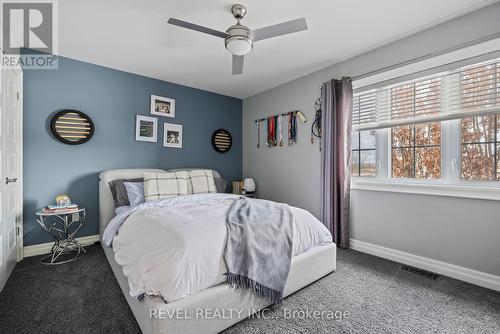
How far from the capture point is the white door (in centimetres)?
213

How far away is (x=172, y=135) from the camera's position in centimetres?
394

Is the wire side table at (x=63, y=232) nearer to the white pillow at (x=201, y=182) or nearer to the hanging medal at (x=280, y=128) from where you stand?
the white pillow at (x=201, y=182)

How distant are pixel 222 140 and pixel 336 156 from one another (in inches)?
87.0

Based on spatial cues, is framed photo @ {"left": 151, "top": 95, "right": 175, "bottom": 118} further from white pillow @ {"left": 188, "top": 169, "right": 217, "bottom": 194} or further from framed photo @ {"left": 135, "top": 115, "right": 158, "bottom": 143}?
white pillow @ {"left": 188, "top": 169, "right": 217, "bottom": 194}

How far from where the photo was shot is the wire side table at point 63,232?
2.77 metres

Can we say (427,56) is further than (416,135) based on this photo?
No

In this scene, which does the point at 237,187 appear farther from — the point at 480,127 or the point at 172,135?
the point at 480,127

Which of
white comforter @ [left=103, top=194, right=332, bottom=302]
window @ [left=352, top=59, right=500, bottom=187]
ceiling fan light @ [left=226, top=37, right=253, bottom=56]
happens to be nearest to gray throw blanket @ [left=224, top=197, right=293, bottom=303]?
white comforter @ [left=103, top=194, right=332, bottom=302]

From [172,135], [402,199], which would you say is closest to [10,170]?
[172,135]

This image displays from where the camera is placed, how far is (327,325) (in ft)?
5.27

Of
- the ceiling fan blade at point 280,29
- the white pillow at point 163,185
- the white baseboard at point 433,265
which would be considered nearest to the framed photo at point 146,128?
the white pillow at point 163,185

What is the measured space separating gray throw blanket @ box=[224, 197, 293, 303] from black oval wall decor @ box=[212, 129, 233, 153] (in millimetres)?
2576

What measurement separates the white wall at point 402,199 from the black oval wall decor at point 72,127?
2720mm

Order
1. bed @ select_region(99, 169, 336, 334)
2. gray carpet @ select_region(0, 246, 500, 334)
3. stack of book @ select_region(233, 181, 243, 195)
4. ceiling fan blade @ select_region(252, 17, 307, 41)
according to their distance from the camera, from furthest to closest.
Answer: stack of book @ select_region(233, 181, 243, 195) < ceiling fan blade @ select_region(252, 17, 307, 41) < gray carpet @ select_region(0, 246, 500, 334) < bed @ select_region(99, 169, 336, 334)
